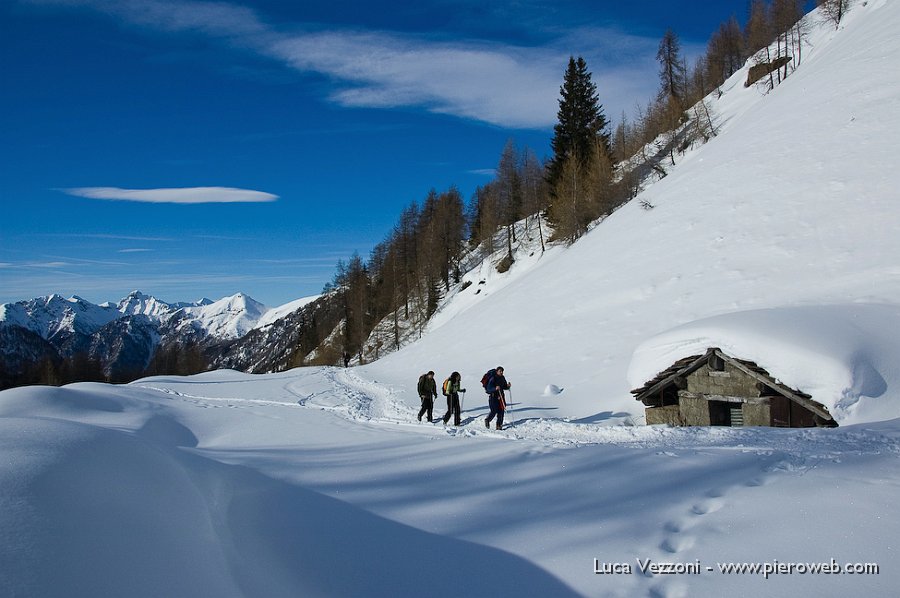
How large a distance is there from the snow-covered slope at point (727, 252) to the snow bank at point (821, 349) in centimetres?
26

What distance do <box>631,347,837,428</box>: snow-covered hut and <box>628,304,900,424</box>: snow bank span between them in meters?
0.21

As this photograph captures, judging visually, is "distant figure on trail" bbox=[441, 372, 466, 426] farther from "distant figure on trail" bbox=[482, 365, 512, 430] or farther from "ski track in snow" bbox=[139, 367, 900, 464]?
"distant figure on trail" bbox=[482, 365, 512, 430]

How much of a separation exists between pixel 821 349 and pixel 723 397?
226cm

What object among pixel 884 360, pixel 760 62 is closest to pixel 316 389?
pixel 884 360

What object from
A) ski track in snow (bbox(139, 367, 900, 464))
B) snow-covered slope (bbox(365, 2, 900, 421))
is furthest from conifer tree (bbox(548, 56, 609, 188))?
ski track in snow (bbox(139, 367, 900, 464))

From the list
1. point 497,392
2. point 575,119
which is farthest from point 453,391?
point 575,119

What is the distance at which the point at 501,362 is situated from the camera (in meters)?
22.9

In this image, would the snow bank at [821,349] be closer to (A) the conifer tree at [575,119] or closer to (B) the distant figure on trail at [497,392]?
(B) the distant figure on trail at [497,392]

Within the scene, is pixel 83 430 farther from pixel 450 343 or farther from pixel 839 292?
pixel 450 343

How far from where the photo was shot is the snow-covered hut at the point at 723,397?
10.8 meters

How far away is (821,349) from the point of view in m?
10.7

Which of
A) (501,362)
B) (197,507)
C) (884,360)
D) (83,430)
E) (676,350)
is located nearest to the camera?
(197,507)

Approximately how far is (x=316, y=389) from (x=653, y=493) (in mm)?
21490

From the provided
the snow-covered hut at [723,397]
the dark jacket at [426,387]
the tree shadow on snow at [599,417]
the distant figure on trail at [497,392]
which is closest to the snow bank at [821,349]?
the snow-covered hut at [723,397]
